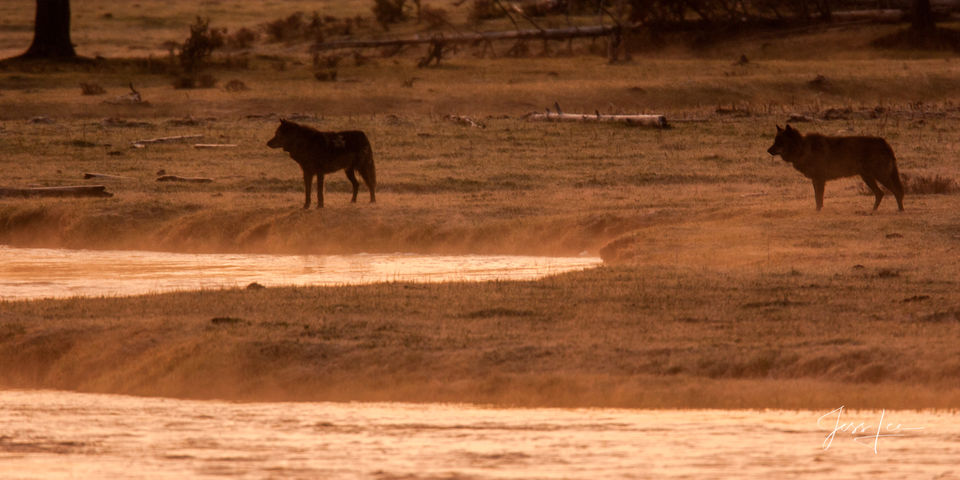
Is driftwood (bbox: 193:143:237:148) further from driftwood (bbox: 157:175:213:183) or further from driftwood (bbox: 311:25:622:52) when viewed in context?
driftwood (bbox: 311:25:622:52)

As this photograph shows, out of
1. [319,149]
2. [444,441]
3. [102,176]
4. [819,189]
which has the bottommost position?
[102,176]

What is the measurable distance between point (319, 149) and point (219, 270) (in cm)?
395

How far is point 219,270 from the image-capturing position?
Answer: 52.7 feet

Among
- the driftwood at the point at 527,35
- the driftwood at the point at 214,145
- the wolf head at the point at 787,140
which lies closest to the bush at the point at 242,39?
the driftwood at the point at 527,35

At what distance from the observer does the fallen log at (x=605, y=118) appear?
93.1ft

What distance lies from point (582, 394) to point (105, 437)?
2.89 metres

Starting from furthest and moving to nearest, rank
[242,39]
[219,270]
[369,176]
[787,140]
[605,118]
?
[242,39] < [605,118] < [369,176] < [787,140] < [219,270]

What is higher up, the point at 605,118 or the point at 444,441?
the point at 444,441

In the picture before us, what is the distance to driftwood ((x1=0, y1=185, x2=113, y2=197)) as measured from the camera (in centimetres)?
2112

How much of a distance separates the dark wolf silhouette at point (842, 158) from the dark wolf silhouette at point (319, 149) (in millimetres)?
5235

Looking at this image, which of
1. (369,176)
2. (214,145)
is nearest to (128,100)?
(214,145)
